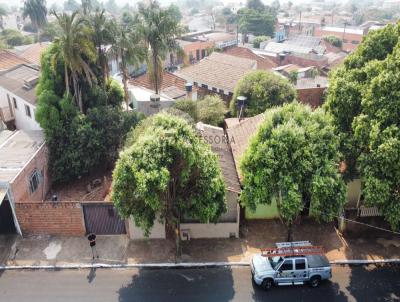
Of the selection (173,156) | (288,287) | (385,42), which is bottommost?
A: (288,287)

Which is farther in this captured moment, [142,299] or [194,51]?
[194,51]

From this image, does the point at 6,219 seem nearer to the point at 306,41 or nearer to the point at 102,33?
the point at 102,33

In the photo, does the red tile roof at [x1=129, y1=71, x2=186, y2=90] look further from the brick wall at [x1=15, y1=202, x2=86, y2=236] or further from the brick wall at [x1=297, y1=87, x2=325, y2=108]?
the brick wall at [x1=15, y1=202, x2=86, y2=236]

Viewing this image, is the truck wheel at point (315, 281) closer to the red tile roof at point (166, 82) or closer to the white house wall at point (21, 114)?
the white house wall at point (21, 114)

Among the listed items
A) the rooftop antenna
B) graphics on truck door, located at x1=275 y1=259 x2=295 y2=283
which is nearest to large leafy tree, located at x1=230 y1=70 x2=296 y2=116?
the rooftop antenna

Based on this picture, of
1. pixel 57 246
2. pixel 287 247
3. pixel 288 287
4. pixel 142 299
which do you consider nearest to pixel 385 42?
pixel 287 247

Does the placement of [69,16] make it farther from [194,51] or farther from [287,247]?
[194,51]

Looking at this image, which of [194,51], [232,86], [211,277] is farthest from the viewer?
[194,51]
